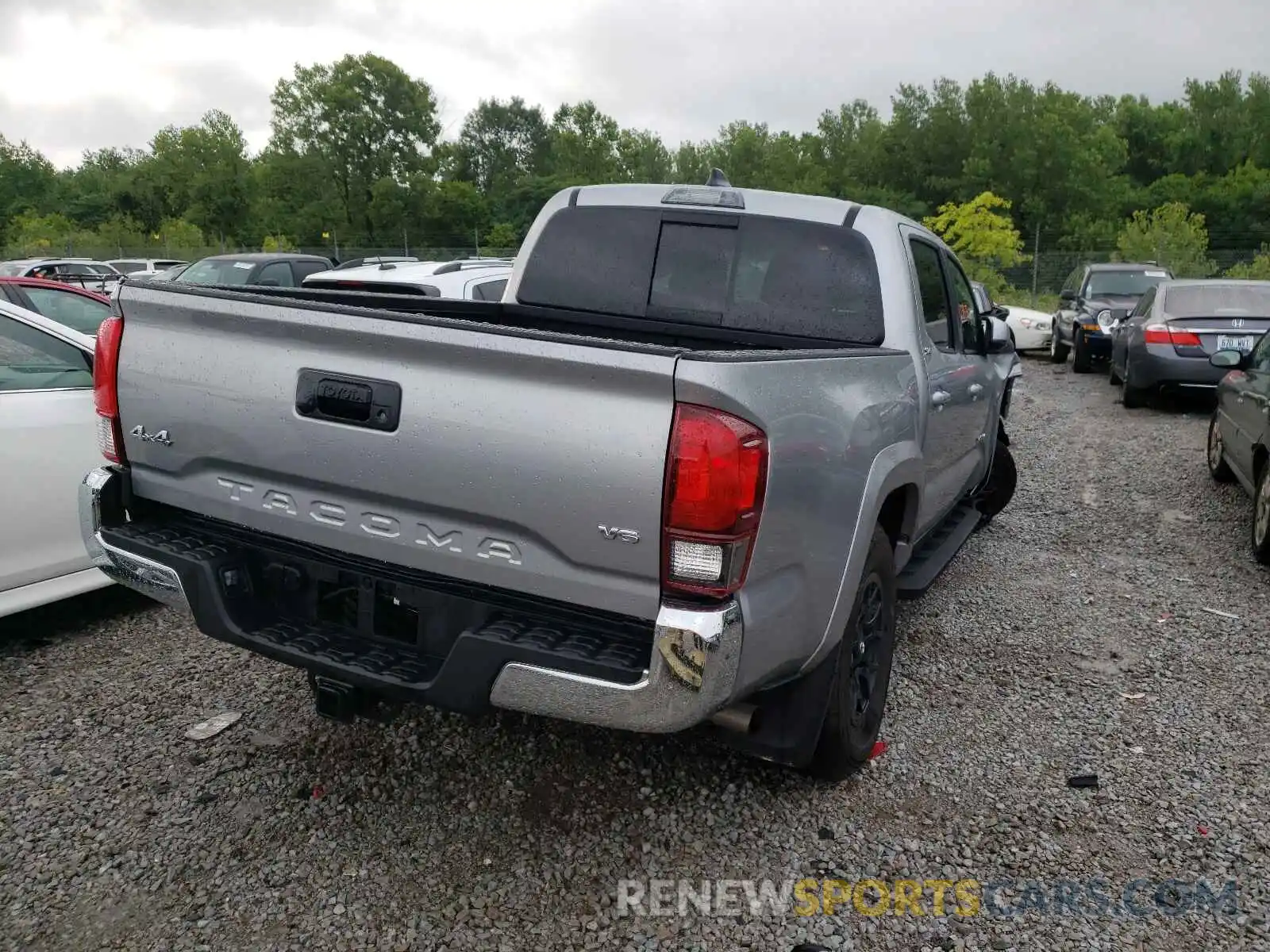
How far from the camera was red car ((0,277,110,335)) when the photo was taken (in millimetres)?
5859

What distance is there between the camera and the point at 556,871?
291 cm

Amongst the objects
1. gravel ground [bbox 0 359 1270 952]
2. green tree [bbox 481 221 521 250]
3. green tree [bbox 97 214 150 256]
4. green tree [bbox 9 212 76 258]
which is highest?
gravel ground [bbox 0 359 1270 952]

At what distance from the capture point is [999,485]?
6590mm

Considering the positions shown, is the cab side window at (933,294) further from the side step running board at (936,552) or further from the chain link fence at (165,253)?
the chain link fence at (165,253)

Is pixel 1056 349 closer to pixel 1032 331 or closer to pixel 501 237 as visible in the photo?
pixel 1032 331

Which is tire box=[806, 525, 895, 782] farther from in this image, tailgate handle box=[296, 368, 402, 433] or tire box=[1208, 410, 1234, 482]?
tire box=[1208, 410, 1234, 482]

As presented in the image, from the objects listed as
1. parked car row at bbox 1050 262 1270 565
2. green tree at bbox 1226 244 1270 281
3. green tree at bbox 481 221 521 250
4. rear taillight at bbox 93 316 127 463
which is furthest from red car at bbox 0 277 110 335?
green tree at bbox 481 221 521 250

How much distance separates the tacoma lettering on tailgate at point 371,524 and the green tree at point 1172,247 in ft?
97.9

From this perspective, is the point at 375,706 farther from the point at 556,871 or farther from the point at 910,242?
the point at 910,242

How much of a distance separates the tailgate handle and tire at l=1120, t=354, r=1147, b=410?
1088 cm

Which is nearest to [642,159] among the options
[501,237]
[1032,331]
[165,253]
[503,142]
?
[503,142]

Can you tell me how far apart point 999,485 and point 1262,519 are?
4.96ft

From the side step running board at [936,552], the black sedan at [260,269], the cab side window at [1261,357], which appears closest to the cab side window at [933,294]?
the side step running board at [936,552]

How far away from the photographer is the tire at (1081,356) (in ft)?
49.6
